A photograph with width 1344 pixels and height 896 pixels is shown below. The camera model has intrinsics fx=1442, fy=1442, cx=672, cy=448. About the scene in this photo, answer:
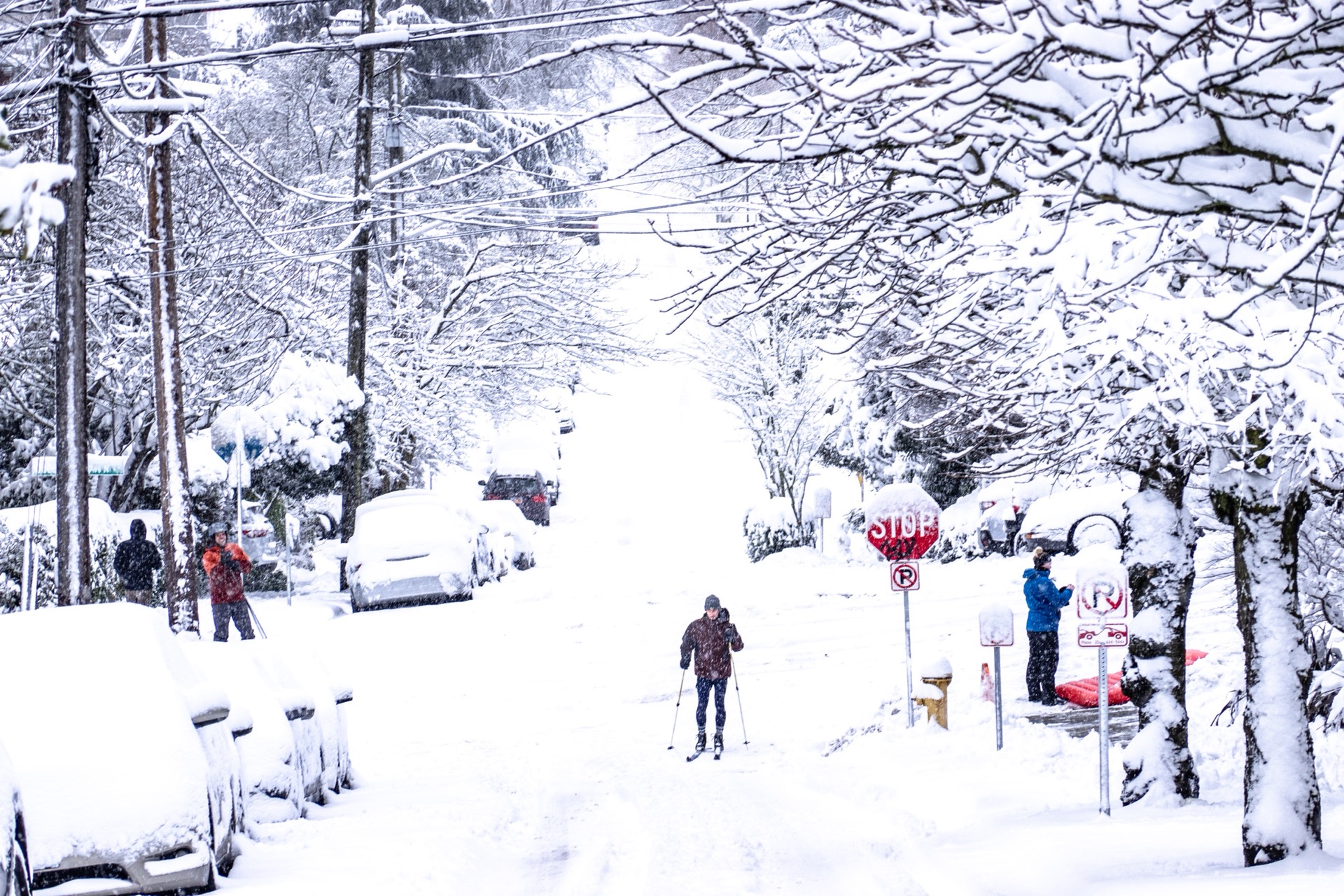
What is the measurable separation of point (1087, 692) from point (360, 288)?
53.5ft

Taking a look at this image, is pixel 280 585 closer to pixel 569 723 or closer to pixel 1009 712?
pixel 569 723

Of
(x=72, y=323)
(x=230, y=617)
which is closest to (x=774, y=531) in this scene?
(x=230, y=617)

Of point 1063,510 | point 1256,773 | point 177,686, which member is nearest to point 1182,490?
point 1256,773

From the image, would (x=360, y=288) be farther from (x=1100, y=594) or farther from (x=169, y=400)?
(x=1100, y=594)

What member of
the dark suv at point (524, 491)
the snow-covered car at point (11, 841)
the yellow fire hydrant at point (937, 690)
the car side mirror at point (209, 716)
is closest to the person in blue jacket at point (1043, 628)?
the yellow fire hydrant at point (937, 690)

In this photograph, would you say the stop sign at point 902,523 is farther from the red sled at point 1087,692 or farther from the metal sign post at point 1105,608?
the metal sign post at point 1105,608

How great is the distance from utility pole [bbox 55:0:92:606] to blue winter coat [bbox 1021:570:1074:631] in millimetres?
9750

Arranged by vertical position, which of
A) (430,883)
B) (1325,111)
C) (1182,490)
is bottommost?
(430,883)

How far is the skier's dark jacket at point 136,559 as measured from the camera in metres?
19.5

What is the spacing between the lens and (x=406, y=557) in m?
24.4

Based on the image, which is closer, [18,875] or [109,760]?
[18,875]

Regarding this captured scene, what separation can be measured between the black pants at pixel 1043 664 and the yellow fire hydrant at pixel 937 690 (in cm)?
175

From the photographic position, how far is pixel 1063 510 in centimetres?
2761

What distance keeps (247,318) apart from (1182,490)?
19044 mm
